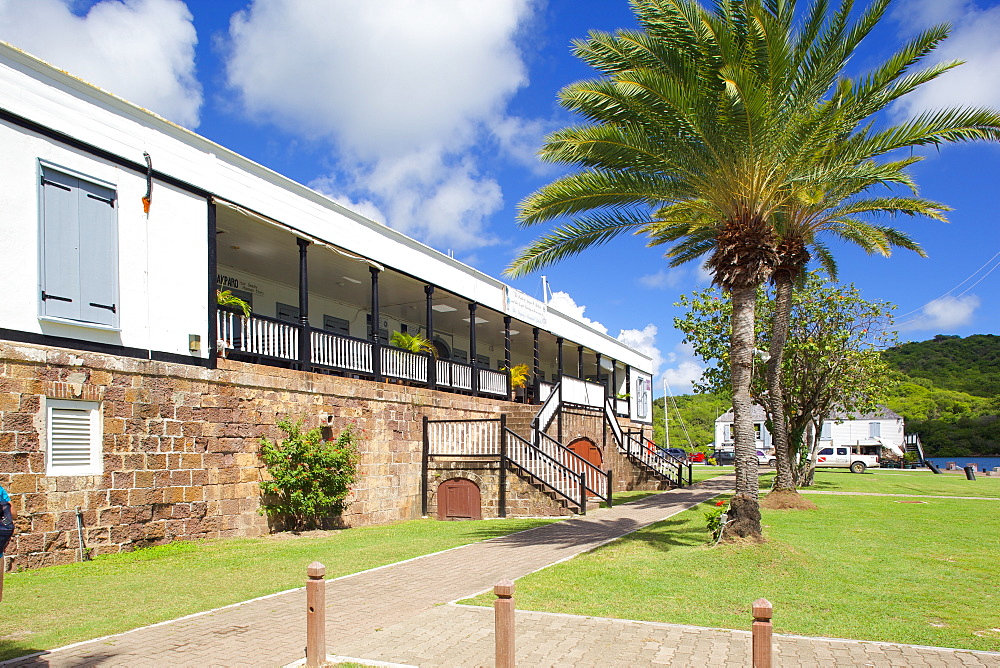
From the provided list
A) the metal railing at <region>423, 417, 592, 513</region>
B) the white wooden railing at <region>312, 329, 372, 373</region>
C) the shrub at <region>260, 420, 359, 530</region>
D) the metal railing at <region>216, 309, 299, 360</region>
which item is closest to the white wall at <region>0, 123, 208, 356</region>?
the metal railing at <region>216, 309, 299, 360</region>

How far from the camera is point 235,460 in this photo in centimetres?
1259

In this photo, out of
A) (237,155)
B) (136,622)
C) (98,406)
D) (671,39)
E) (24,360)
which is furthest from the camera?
(237,155)

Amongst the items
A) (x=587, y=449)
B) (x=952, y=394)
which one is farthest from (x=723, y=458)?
(x=587, y=449)

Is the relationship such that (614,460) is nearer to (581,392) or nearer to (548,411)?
(581,392)

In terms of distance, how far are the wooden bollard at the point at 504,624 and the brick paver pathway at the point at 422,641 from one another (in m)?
1.03

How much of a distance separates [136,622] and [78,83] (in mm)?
8176

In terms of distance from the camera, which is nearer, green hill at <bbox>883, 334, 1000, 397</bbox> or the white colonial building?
the white colonial building

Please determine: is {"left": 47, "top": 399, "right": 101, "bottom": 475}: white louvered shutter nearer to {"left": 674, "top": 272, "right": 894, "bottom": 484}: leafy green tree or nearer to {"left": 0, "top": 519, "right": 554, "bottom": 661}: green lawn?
{"left": 0, "top": 519, "right": 554, "bottom": 661}: green lawn

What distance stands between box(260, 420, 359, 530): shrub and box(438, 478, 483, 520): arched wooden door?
346 cm

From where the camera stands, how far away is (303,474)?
1328cm

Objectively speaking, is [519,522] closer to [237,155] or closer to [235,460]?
→ [235,460]

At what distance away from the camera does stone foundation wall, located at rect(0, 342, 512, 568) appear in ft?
30.9

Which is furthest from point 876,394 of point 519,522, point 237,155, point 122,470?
point 122,470

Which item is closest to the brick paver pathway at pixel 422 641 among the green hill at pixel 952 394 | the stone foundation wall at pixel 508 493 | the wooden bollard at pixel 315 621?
the wooden bollard at pixel 315 621
